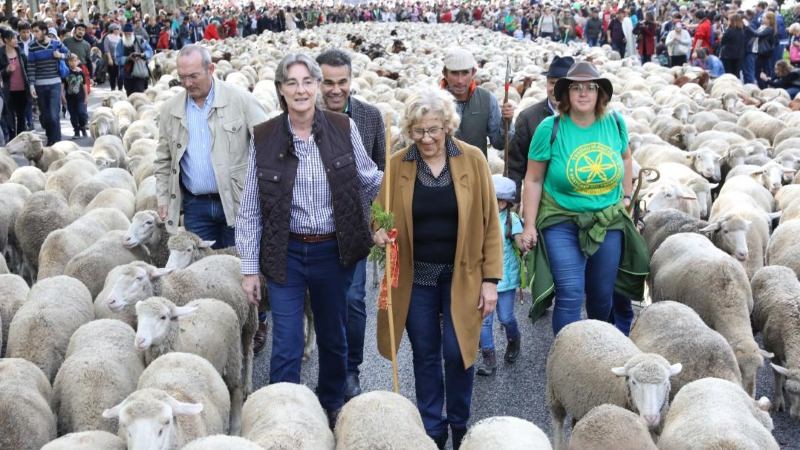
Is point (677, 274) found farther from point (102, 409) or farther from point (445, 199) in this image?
point (102, 409)

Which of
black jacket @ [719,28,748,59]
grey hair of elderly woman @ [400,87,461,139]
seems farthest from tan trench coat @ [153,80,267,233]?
black jacket @ [719,28,748,59]

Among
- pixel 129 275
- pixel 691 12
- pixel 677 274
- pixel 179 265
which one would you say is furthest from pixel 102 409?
pixel 691 12

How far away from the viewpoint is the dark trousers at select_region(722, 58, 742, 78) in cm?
2079

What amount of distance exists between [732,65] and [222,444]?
19.6 m

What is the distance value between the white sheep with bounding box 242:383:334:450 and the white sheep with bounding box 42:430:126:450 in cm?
58

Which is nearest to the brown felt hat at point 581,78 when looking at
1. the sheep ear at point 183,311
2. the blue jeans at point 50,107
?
the sheep ear at point 183,311

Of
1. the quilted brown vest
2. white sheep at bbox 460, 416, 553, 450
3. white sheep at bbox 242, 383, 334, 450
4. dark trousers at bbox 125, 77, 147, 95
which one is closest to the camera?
white sheep at bbox 460, 416, 553, 450

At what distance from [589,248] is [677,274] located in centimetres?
164

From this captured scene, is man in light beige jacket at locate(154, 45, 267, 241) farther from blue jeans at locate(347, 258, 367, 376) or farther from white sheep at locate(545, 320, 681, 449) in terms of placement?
white sheep at locate(545, 320, 681, 449)

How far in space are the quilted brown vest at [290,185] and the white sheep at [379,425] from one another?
0.72 metres

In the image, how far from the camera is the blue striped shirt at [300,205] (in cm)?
447

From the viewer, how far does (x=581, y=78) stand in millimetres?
4934

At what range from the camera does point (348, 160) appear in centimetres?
457

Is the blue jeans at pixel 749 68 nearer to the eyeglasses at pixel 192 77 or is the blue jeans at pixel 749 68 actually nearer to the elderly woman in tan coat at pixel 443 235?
the eyeglasses at pixel 192 77
